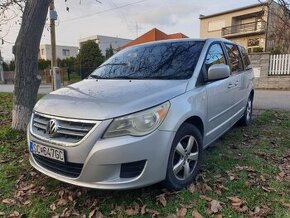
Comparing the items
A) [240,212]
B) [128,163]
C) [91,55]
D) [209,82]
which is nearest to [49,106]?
[128,163]

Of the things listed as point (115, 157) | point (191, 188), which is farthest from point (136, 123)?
point (191, 188)

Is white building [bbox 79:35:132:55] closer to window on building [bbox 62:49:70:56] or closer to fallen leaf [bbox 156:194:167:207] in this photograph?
window on building [bbox 62:49:70:56]

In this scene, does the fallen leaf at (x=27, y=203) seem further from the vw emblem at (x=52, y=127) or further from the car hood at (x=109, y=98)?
the car hood at (x=109, y=98)

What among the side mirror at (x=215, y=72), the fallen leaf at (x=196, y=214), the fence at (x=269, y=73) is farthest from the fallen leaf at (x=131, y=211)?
the fence at (x=269, y=73)

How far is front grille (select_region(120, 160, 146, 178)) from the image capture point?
2.62 meters

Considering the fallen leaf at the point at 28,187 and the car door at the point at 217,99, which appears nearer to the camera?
the fallen leaf at the point at 28,187

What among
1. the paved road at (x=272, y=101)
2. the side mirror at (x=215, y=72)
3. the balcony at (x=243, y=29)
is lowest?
the paved road at (x=272, y=101)

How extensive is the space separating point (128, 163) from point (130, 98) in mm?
617

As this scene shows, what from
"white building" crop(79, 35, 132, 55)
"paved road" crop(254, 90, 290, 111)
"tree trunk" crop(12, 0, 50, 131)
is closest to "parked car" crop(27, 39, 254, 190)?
"tree trunk" crop(12, 0, 50, 131)

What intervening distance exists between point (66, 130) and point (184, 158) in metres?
1.26

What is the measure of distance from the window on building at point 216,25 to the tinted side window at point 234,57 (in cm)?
3723

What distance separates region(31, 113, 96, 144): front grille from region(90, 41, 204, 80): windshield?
1192mm

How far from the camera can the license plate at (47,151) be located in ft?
8.89

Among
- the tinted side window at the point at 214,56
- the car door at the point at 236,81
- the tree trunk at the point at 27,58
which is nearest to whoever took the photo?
the tinted side window at the point at 214,56
